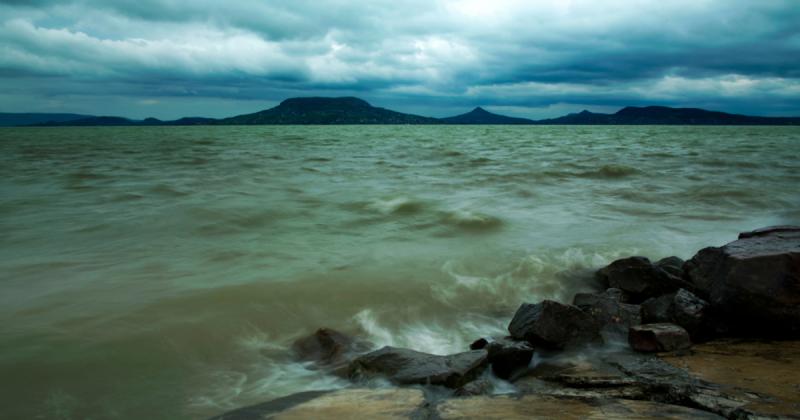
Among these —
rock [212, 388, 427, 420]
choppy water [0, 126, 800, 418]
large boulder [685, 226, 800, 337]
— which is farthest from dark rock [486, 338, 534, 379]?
large boulder [685, 226, 800, 337]

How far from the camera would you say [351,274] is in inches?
321

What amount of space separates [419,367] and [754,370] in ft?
8.82

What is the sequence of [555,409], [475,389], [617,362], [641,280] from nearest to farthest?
[555,409] < [475,389] < [617,362] < [641,280]

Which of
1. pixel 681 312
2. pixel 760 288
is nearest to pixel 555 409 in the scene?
pixel 681 312

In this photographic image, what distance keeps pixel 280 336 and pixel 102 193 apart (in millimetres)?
12637

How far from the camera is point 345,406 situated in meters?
3.78

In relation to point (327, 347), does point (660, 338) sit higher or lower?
higher

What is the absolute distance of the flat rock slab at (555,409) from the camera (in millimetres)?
3326

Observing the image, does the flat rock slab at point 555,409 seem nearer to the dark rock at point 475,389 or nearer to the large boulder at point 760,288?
the dark rock at point 475,389

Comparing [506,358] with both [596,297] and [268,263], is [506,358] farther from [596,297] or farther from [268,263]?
[268,263]

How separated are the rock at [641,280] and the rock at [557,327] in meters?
1.69

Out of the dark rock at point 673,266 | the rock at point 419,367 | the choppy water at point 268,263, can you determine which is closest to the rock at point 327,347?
the choppy water at point 268,263

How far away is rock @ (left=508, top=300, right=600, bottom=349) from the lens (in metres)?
5.38

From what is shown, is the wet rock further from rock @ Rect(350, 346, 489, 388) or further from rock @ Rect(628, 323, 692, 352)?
rock @ Rect(350, 346, 489, 388)
